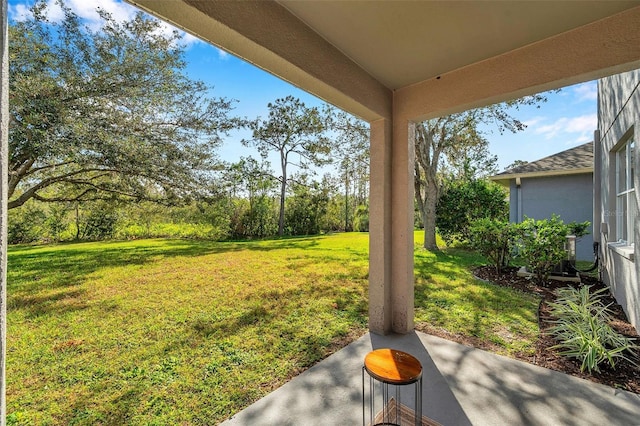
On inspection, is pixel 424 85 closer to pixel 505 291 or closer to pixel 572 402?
pixel 572 402

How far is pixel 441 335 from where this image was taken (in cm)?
298

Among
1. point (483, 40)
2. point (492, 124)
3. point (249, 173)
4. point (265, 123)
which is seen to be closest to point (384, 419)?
point (483, 40)

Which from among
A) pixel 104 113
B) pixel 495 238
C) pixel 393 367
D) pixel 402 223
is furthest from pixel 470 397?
pixel 104 113

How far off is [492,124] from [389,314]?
7946 millimetres

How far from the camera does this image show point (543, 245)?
4.68 m

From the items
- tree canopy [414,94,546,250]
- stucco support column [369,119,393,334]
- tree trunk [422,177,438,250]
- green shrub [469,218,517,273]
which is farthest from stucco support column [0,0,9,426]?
tree trunk [422,177,438,250]

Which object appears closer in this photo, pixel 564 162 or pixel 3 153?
pixel 3 153

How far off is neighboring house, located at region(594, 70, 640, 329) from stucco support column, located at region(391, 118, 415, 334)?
2371 millimetres

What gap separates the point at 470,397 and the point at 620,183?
459 cm

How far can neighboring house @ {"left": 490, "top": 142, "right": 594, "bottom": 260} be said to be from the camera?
6816 millimetres

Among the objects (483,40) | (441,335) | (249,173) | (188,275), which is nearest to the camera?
(483,40)

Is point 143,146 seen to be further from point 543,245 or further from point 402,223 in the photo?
point 543,245

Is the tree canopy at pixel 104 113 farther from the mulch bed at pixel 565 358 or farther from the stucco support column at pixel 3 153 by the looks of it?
the mulch bed at pixel 565 358

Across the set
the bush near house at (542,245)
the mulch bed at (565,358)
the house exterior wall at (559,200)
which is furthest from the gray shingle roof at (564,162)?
the mulch bed at (565,358)
